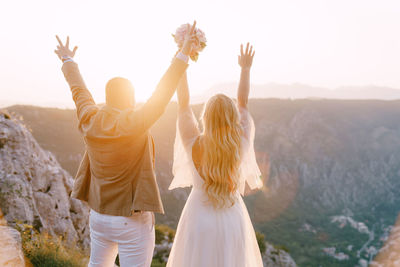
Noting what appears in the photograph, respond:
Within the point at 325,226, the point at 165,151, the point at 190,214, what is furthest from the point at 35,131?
the point at 325,226

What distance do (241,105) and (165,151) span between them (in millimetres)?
35074

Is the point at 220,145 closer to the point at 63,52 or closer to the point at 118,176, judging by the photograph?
the point at 118,176

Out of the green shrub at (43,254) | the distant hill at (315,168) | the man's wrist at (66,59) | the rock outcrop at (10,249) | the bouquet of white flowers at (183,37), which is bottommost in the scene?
the distant hill at (315,168)

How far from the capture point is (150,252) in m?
2.07

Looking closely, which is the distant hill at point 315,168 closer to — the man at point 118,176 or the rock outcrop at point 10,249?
the rock outcrop at point 10,249

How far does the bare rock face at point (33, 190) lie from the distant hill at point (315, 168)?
2021 centimetres

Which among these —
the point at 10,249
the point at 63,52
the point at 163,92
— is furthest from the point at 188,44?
the point at 10,249

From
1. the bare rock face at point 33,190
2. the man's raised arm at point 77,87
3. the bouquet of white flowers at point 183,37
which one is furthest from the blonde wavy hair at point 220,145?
the bare rock face at point 33,190

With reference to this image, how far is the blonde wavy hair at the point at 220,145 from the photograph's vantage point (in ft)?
7.51

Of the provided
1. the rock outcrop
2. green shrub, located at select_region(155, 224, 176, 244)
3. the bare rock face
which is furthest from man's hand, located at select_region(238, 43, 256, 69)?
green shrub, located at select_region(155, 224, 176, 244)

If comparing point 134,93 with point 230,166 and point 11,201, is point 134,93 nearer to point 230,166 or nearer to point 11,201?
point 230,166

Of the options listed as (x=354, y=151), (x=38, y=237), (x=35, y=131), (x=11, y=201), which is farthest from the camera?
(x=354, y=151)

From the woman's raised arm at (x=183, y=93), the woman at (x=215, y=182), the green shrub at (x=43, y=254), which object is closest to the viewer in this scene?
the woman at (x=215, y=182)

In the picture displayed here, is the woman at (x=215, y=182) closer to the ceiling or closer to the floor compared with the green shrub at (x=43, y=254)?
closer to the ceiling
